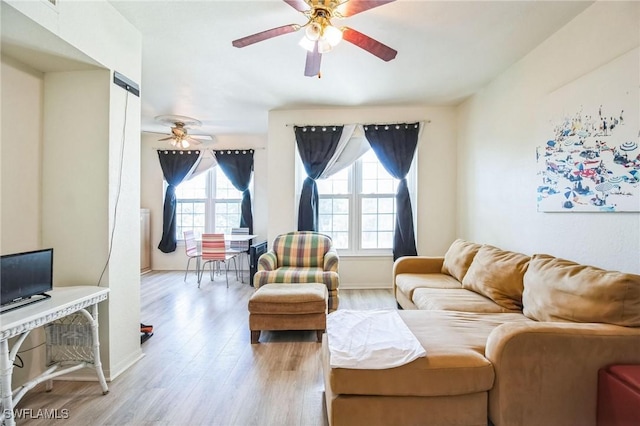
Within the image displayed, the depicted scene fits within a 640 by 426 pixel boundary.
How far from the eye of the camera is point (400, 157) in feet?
14.7

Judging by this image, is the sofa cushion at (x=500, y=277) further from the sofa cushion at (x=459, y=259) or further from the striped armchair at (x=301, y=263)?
the striped armchair at (x=301, y=263)

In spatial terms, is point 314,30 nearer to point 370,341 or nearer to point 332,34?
point 332,34

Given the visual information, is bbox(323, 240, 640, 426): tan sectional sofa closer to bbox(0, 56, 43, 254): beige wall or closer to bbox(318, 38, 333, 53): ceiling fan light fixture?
bbox(318, 38, 333, 53): ceiling fan light fixture

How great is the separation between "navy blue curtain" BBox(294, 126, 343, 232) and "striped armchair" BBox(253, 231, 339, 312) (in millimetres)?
390

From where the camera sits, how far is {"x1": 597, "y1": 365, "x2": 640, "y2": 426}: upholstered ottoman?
1352 millimetres

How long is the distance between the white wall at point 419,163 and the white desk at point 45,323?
2707mm

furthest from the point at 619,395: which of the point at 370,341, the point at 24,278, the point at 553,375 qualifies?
the point at 24,278

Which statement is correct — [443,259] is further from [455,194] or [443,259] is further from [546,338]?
[546,338]

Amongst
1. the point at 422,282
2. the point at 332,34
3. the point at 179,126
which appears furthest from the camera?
the point at 179,126

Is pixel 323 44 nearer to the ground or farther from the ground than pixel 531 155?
farther from the ground

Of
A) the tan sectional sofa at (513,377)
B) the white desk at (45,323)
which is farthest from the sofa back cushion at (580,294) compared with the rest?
the white desk at (45,323)

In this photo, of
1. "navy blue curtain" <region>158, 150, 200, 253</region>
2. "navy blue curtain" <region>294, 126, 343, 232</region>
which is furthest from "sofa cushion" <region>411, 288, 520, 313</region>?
"navy blue curtain" <region>158, 150, 200, 253</region>

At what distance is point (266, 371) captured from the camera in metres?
2.35

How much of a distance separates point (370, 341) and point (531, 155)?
2.32 metres
